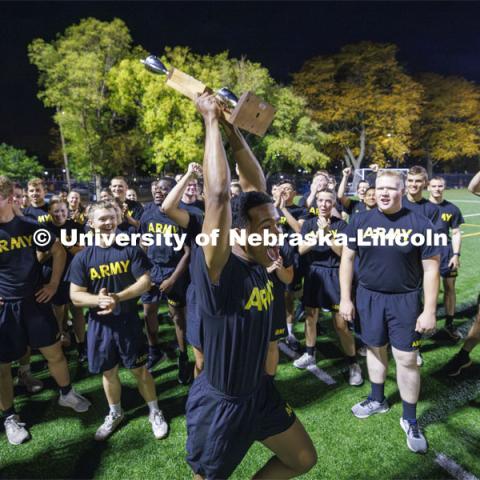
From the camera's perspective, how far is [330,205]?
4.39 metres

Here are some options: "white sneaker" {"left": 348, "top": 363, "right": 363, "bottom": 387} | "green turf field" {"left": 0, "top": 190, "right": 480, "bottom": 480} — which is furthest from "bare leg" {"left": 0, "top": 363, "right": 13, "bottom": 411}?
"white sneaker" {"left": 348, "top": 363, "right": 363, "bottom": 387}

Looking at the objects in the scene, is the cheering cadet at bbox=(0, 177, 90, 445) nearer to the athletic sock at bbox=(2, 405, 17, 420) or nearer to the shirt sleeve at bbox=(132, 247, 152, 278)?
the athletic sock at bbox=(2, 405, 17, 420)

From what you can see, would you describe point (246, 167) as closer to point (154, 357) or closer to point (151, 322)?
point (151, 322)

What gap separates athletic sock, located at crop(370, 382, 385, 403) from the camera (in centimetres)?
370

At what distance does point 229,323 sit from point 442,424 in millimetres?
2943

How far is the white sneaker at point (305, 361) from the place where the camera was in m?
4.69

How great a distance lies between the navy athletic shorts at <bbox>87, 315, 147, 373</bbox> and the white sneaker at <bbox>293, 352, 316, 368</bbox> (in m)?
2.20

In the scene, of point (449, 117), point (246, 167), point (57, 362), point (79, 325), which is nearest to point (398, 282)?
point (246, 167)

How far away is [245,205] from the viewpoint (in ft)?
6.08

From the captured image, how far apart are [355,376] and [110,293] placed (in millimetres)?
2989

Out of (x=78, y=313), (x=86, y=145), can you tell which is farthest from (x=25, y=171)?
(x=78, y=313)

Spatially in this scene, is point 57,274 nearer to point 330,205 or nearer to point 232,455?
point 232,455

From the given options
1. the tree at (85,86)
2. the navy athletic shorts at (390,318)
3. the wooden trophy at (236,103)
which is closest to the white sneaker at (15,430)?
the navy athletic shorts at (390,318)

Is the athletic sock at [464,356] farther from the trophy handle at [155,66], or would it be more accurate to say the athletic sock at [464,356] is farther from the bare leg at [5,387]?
the bare leg at [5,387]
